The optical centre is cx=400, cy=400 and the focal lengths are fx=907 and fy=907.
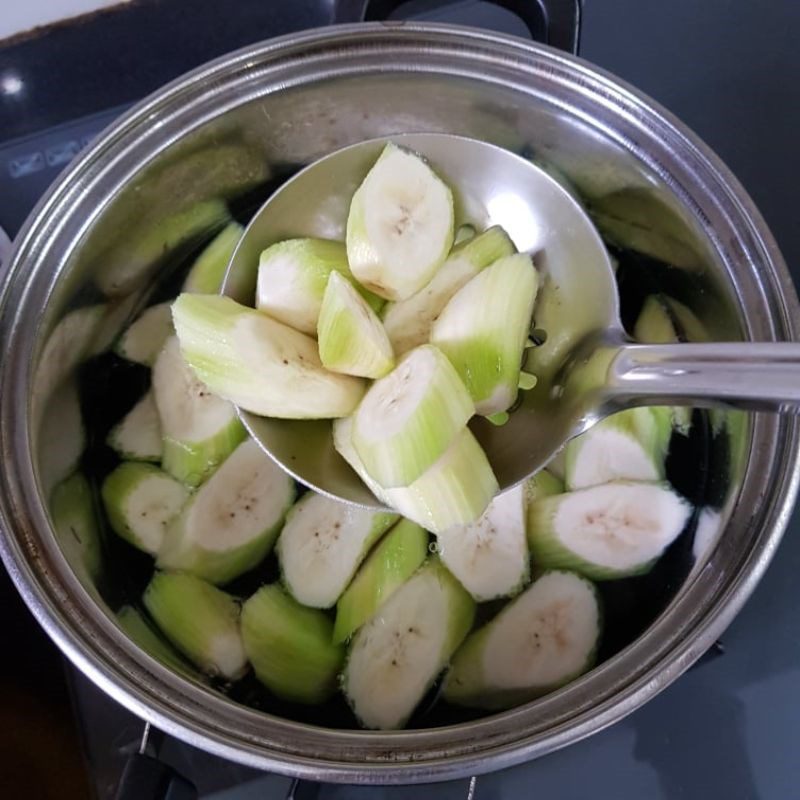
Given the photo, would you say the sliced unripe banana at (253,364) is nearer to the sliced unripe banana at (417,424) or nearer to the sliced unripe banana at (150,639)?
the sliced unripe banana at (417,424)

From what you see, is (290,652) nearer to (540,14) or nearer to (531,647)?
(531,647)

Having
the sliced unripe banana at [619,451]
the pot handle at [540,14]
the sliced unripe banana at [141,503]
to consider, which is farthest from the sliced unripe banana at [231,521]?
the pot handle at [540,14]

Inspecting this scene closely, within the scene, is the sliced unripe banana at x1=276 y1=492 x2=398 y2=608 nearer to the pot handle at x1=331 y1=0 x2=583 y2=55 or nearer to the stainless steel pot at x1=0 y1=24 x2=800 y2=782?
the stainless steel pot at x1=0 y1=24 x2=800 y2=782

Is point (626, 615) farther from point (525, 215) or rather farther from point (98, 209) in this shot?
point (98, 209)

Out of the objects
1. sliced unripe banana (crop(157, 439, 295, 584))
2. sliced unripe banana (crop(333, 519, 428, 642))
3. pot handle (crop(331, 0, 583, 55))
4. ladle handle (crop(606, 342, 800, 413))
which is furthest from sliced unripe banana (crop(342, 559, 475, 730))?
pot handle (crop(331, 0, 583, 55))

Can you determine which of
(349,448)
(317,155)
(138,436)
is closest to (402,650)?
(349,448)

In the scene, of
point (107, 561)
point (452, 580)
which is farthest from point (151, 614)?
point (452, 580)
